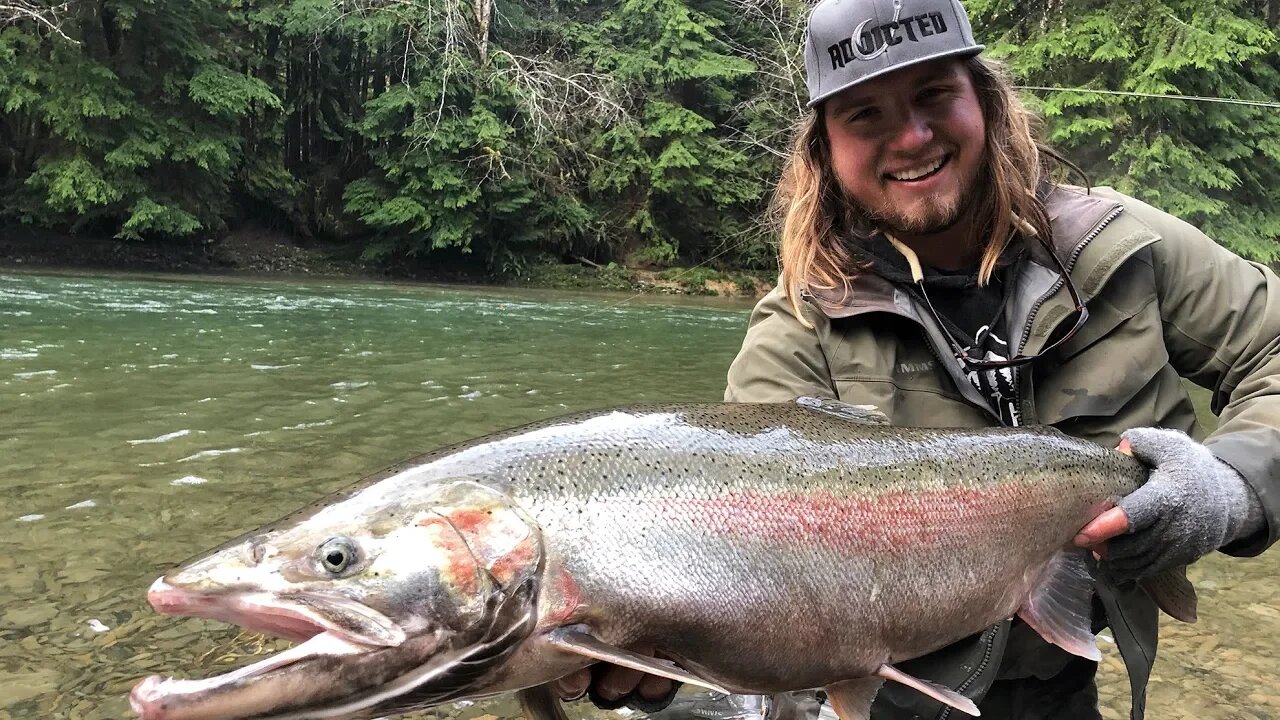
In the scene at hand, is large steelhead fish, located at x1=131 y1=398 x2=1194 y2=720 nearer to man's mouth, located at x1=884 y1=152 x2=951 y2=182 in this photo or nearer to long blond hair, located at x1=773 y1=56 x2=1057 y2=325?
long blond hair, located at x1=773 y1=56 x2=1057 y2=325

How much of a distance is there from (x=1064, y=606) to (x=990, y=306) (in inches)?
33.1

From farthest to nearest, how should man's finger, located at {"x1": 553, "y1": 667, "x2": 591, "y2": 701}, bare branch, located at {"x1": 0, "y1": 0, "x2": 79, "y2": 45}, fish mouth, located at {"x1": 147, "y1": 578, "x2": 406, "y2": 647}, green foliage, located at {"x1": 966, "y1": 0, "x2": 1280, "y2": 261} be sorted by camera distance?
bare branch, located at {"x1": 0, "y1": 0, "x2": 79, "y2": 45}
green foliage, located at {"x1": 966, "y1": 0, "x2": 1280, "y2": 261}
man's finger, located at {"x1": 553, "y1": 667, "x2": 591, "y2": 701}
fish mouth, located at {"x1": 147, "y1": 578, "x2": 406, "y2": 647}

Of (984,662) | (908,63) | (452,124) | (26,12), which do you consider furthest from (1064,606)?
(452,124)

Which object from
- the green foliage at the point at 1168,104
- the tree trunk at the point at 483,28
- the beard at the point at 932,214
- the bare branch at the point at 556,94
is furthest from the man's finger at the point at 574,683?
the tree trunk at the point at 483,28

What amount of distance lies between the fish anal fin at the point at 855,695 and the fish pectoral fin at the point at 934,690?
0.04 meters

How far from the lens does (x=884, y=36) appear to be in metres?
2.28

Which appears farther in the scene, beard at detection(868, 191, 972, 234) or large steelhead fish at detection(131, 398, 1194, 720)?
beard at detection(868, 191, 972, 234)

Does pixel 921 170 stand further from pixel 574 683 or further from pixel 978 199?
pixel 574 683

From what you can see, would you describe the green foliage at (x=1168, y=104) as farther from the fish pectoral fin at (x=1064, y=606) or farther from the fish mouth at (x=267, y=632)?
the fish mouth at (x=267, y=632)

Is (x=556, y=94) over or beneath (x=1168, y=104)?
over

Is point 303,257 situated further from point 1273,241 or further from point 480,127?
point 1273,241

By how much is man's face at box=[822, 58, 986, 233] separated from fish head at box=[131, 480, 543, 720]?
149cm

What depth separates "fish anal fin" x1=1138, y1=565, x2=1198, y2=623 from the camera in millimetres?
2207

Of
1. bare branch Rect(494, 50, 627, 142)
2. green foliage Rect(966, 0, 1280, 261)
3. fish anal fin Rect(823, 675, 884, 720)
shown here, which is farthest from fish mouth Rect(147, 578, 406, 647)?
bare branch Rect(494, 50, 627, 142)
